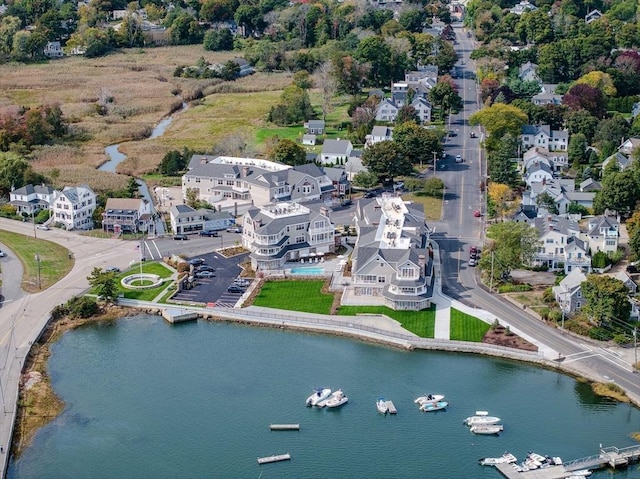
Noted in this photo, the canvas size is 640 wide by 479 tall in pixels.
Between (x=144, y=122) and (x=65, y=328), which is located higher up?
(x=144, y=122)

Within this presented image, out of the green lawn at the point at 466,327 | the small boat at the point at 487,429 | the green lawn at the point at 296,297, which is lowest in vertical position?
the small boat at the point at 487,429

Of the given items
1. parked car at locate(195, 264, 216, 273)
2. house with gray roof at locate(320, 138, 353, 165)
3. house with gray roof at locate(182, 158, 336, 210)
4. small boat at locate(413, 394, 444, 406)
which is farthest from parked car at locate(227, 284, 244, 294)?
house with gray roof at locate(320, 138, 353, 165)

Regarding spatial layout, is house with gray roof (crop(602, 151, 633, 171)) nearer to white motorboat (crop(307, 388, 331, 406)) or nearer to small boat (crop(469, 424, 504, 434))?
small boat (crop(469, 424, 504, 434))

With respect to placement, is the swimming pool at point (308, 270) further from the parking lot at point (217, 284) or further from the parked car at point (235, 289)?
the parked car at point (235, 289)

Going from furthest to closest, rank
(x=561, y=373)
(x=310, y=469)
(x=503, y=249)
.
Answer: (x=503, y=249)
(x=561, y=373)
(x=310, y=469)

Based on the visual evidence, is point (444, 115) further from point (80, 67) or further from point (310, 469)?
point (310, 469)

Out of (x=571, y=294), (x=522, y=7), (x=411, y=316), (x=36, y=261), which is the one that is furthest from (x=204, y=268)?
(x=522, y=7)

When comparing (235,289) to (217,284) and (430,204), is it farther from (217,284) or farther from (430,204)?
(430,204)

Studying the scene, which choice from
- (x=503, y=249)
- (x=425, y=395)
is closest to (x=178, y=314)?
(x=425, y=395)

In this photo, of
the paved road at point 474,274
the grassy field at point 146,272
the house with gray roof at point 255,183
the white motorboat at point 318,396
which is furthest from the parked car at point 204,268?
the white motorboat at point 318,396
